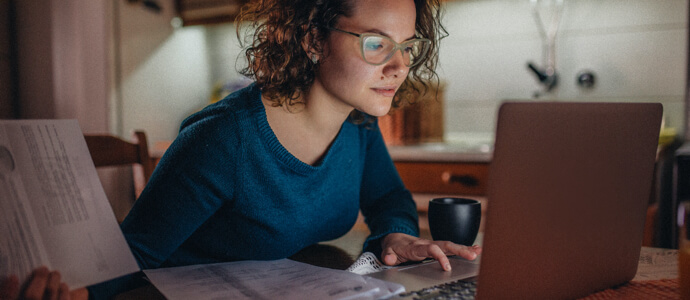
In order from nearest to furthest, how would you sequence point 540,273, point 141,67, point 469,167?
1. point 540,273
2. point 469,167
3. point 141,67

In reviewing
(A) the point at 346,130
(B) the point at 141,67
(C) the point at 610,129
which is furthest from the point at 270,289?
(B) the point at 141,67

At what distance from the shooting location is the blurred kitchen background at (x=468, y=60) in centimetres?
158

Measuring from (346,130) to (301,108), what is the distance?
0.13 meters

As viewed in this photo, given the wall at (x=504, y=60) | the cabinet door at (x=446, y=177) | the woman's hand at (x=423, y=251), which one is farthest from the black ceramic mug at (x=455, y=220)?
the wall at (x=504, y=60)

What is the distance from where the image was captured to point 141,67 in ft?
8.41

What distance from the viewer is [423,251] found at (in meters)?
0.74

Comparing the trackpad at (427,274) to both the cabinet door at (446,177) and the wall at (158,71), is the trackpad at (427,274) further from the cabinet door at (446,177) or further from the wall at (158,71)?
the wall at (158,71)

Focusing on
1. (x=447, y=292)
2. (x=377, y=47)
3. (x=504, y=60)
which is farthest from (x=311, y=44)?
(x=504, y=60)

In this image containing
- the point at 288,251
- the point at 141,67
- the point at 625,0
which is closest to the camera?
the point at 288,251

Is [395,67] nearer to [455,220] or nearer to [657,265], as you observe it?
[455,220]

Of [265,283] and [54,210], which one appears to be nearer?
[54,210]

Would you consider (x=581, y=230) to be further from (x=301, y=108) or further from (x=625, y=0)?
(x=625, y=0)

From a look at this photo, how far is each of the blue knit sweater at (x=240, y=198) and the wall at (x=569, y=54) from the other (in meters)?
1.52

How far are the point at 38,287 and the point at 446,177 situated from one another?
1.67 metres
